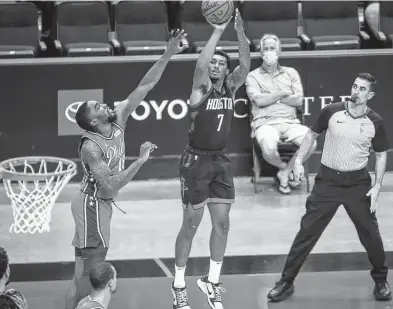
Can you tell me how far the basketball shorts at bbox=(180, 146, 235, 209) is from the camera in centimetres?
763

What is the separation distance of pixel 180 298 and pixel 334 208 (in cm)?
147

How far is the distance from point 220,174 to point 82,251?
1.33 metres

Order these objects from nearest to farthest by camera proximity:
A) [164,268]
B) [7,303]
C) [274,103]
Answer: [7,303]
[164,268]
[274,103]

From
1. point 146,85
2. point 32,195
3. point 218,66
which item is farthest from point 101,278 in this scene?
point 32,195

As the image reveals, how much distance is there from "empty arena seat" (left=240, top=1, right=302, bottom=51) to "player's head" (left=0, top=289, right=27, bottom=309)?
8386mm

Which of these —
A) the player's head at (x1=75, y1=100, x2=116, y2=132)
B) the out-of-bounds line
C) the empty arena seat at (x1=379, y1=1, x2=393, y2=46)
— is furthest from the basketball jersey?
the empty arena seat at (x1=379, y1=1, x2=393, y2=46)

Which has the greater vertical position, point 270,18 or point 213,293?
point 270,18

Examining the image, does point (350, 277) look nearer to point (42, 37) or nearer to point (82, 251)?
point (82, 251)

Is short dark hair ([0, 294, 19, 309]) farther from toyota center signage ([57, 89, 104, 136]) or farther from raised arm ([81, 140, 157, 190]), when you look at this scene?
toyota center signage ([57, 89, 104, 136])

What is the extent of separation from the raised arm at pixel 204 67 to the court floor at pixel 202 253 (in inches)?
68.9

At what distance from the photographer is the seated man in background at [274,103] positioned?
1129cm

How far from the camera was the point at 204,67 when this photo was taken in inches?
292

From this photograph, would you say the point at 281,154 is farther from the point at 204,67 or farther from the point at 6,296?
the point at 6,296

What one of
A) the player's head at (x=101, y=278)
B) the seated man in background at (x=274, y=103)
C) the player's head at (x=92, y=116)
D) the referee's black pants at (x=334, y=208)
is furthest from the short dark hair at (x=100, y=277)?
the seated man in background at (x=274, y=103)
